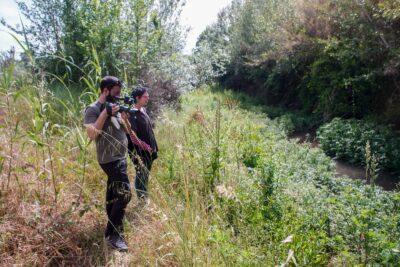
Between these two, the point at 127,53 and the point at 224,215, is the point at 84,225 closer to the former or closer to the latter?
the point at 224,215

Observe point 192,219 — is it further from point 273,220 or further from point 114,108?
point 114,108

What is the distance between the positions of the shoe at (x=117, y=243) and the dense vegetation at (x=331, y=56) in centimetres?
623

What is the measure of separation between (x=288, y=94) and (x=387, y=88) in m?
5.67

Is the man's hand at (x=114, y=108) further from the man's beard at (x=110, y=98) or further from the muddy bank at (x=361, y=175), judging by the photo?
the muddy bank at (x=361, y=175)

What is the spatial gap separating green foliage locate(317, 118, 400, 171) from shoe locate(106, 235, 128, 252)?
513 centimetres

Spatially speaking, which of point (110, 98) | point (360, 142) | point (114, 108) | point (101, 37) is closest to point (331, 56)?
point (360, 142)

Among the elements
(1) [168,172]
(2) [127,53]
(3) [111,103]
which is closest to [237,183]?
(1) [168,172]

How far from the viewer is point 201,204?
9.85ft

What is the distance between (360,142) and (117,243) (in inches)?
241

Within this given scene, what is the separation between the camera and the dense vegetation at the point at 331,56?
781 cm

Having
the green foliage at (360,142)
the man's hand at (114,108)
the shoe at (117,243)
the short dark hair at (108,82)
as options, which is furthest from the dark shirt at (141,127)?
the green foliage at (360,142)

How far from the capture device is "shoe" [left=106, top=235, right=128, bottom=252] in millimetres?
3150

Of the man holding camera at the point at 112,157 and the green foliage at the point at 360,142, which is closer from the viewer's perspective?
the man holding camera at the point at 112,157

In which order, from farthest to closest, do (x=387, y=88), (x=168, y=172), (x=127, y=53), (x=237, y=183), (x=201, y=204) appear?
(x=387, y=88)
(x=127, y=53)
(x=168, y=172)
(x=237, y=183)
(x=201, y=204)
